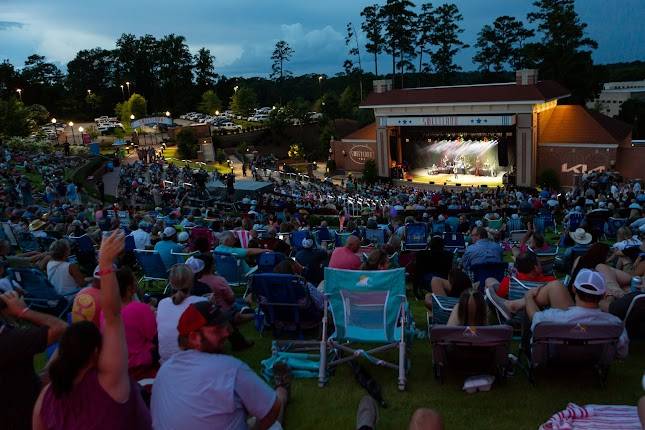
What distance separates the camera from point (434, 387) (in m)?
4.60

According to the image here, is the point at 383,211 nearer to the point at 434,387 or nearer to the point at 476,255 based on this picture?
the point at 476,255

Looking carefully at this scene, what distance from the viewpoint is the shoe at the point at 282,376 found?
4426mm

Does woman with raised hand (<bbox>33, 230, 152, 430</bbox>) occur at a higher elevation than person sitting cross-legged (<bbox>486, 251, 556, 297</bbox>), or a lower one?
higher

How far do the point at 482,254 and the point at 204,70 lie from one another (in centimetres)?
8027

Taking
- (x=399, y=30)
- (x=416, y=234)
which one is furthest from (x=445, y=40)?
(x=416, y=234)

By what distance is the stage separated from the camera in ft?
113

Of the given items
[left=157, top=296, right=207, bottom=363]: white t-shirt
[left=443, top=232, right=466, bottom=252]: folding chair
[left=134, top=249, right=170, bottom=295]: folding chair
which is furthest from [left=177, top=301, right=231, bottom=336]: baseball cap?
[left=443, top=232, right=466, bottom=252]: folding chair

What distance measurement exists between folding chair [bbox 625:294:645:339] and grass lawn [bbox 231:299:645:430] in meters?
0.22

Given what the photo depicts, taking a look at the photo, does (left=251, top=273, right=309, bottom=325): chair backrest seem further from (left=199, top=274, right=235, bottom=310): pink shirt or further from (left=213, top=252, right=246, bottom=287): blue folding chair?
(left=213, top=252, right=246, bottom=287): blue folding chair

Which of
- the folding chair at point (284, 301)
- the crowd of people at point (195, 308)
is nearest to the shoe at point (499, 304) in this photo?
the crowd of people at point (195, 308)

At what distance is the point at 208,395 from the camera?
2.55m

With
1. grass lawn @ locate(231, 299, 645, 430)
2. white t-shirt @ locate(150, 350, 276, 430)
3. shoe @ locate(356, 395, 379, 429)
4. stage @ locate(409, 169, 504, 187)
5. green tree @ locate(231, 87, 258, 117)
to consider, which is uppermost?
green tree @ locate(231, 87, 258, 117)

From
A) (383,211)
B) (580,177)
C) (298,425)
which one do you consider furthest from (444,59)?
(298,425)

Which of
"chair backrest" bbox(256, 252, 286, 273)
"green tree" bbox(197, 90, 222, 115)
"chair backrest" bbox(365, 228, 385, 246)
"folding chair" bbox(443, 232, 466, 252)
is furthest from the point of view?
"green tree" bbox(197, 90, 222, 115)
